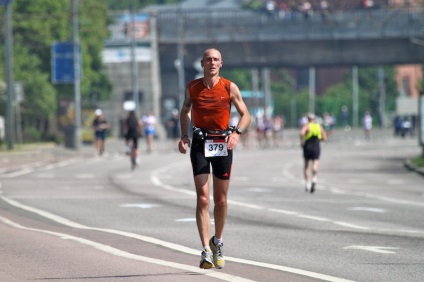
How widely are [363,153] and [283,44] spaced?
2196 cm

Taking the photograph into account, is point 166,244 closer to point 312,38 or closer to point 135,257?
point 135,257

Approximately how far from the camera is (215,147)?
11703mm

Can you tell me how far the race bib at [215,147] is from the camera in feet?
38.4

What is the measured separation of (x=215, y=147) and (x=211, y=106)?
1.24 feet

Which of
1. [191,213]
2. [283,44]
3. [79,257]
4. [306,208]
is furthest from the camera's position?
[283,44]

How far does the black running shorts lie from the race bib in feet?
0.17

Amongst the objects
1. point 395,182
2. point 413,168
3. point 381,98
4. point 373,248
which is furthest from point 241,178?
point 381,98

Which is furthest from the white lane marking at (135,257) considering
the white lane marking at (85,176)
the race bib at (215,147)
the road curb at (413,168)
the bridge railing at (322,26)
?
the bridge railing at (322,26)

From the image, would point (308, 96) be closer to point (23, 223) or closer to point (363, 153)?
point (363, 153)

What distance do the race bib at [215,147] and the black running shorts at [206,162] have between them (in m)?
0.05

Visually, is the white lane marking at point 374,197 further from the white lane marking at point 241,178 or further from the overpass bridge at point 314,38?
the overpass bridge at point 314,38

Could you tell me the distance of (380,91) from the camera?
12525cm

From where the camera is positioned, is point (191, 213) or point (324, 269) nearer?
point (324, 269)

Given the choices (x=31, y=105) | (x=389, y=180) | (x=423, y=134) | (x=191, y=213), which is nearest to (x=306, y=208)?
(x=191, y=213)
